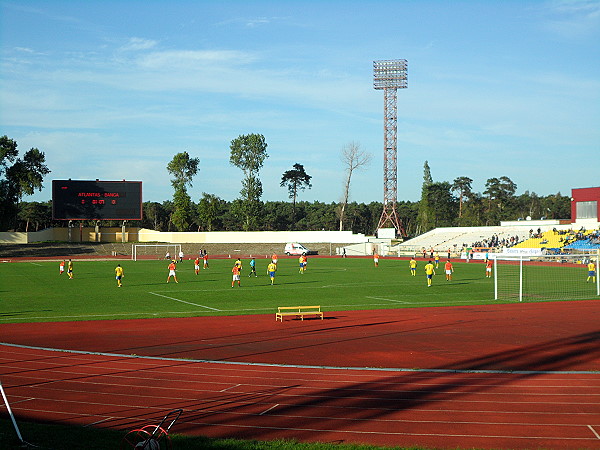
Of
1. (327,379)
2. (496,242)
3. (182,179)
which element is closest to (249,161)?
(182,179)

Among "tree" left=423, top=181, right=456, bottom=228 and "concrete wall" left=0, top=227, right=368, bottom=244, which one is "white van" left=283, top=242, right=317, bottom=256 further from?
"tree" left=423, top=181, right=456, bottom=228

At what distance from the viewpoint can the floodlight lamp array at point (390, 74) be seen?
88250mm

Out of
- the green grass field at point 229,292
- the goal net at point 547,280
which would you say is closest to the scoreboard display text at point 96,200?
the green grass field at point 229,292

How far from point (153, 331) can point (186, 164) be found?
84.4 meters

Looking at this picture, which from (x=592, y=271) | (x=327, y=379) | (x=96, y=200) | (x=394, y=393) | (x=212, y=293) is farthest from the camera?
(x=96, y=200)

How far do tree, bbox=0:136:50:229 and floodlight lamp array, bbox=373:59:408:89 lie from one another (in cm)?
5394

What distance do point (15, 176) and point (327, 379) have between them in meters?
90.9

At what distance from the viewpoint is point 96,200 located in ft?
251

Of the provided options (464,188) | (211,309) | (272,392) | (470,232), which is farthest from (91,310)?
(464,188)

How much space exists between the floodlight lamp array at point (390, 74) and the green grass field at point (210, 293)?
4647 centimetres

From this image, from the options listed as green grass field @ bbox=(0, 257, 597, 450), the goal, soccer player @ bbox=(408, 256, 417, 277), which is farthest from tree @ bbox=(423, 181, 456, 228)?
soccer player @ bbox=(408, 256, 417, 277)

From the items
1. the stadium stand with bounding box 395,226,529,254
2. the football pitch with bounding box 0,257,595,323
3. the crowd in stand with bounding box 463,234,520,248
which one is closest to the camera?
the football pitch with bounding box 0,257,595,323

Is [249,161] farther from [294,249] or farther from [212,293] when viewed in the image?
[212,293]

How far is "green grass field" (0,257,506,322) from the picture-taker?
2617 cm
